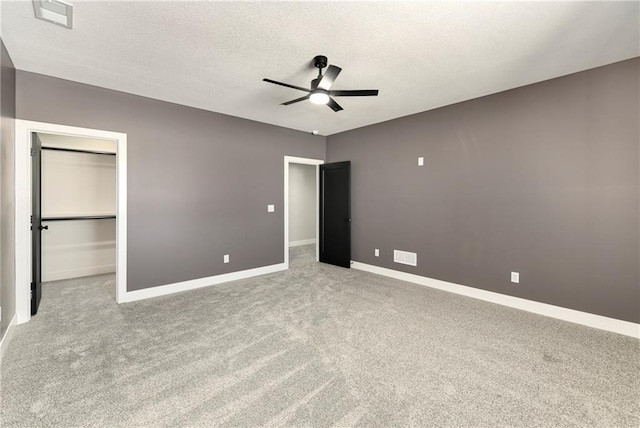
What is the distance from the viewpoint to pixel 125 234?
359 centimetres

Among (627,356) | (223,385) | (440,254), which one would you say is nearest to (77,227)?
(223,385)

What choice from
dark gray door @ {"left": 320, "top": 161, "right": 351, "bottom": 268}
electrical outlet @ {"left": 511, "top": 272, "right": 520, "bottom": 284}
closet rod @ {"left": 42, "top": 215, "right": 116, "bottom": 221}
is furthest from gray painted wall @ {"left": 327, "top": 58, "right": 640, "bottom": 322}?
closet rod @ {"left": 42, "top": 215, "right": 116, "bottom": 221}

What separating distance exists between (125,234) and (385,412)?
11.9 feet

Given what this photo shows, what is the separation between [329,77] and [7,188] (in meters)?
3.29

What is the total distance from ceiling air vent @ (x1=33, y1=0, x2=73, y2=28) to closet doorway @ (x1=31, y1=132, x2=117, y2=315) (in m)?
2.70

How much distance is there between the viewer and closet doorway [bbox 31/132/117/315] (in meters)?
4.37

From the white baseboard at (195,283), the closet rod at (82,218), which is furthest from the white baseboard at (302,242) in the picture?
the closet rod at (82,218)

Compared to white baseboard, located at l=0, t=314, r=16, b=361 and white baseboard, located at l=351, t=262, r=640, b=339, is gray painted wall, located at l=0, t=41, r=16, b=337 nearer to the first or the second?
white baseboard, located at l=0, t=314, r=16, b=361

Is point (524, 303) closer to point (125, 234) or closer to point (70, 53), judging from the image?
point (125, 234)

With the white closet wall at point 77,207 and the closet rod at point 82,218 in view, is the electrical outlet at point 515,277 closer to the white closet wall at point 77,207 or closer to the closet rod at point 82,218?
the closet rod at point 82,218

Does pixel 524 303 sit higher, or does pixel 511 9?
pixel 511 9

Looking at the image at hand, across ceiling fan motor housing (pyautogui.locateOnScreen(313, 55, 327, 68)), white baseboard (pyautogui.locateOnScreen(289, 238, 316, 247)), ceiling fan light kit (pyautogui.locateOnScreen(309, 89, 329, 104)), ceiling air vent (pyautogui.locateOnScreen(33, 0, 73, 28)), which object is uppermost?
ceiling air vent (pyautogui.locateOnScreen(33, 0, 73, 28))

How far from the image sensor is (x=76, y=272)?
464 cm

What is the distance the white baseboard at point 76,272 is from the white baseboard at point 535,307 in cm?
514
